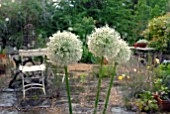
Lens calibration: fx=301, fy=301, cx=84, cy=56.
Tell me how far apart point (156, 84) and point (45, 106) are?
1.60m

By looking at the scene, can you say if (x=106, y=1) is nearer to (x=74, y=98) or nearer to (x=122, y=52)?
(x=74, y=98)

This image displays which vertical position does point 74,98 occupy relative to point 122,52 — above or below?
below

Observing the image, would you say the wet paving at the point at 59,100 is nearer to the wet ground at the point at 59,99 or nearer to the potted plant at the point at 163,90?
the wet ground at the point at 59,99

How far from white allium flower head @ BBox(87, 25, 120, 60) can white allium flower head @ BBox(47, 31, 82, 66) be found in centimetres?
12

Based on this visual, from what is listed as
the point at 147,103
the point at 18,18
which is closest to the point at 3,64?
the point at 18,18

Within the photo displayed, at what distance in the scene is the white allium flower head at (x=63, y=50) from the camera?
2.03m

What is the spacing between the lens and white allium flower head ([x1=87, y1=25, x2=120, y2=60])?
2047 millimetres

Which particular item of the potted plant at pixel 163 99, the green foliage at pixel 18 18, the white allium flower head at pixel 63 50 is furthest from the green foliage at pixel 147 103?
the green foliage at pixel 18 18

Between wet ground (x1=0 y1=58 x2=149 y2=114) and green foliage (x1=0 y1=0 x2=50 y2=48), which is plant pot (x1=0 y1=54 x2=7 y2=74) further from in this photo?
green foliage (x1=0 y1=0 x2=50 y2=48)

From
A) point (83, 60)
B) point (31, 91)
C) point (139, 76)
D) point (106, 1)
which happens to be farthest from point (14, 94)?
point (106, 1)

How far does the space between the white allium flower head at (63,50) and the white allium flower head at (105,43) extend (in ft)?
0.41

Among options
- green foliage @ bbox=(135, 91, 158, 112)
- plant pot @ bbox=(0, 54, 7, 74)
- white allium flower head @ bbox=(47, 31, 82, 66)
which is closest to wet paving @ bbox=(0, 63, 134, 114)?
green foliage @ bbox=(135, 91, 158, 112)

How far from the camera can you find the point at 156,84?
4.29 m

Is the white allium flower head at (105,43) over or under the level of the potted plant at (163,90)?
over
